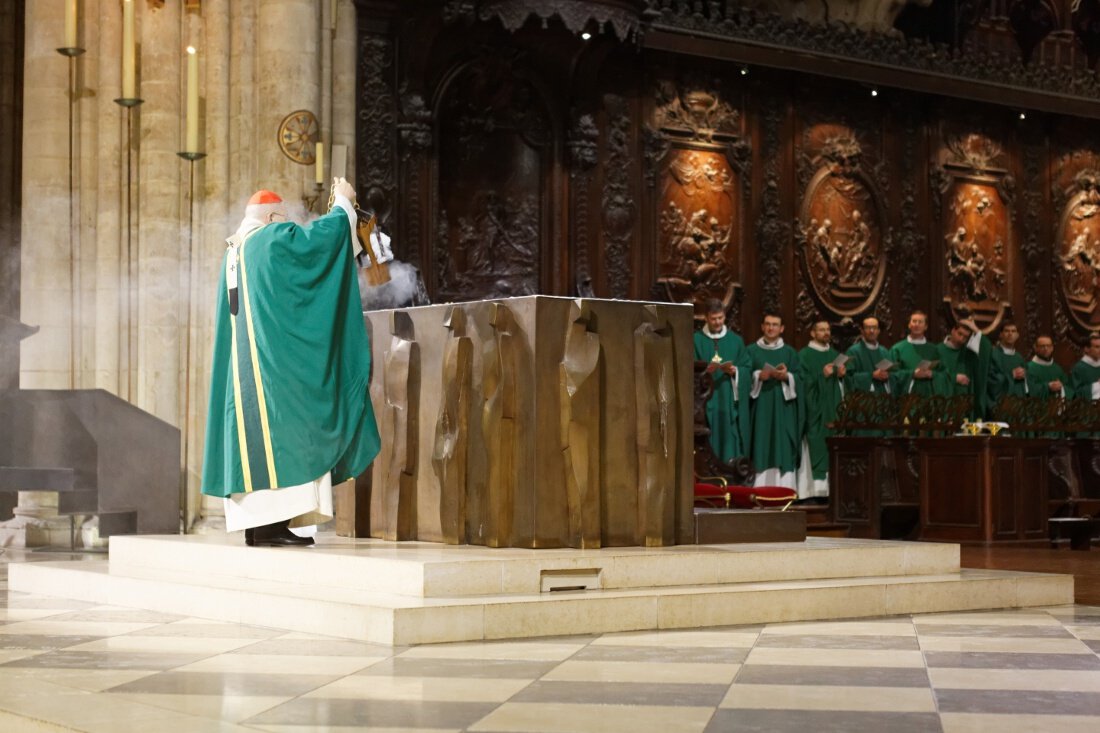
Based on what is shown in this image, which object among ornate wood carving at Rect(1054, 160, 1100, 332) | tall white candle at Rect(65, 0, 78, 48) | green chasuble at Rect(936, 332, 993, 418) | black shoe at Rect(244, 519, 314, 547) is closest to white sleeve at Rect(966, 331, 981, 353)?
green chasuble at Rect(936, 332, 993, 418)

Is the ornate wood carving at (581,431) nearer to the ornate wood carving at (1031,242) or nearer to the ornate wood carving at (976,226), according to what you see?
the ornate wood carving at (976,226)

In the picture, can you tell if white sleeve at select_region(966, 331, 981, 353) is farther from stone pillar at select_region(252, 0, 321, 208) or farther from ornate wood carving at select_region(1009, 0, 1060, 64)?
stone pillar at select_region(252, 0, 321, 208)

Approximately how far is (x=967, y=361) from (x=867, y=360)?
4.03 feet

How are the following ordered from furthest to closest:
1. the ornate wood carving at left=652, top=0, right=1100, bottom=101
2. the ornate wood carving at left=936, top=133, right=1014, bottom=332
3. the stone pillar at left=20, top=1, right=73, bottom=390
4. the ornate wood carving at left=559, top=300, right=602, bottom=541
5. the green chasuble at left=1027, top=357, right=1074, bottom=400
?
the ornate wood carving at left=936, top=133, right=1014, bottom=332
the green chasuble at left=1027, top=357, right=1074, bottom=400
the ornate wood carving at left=652, top=0, right=1100, bottom=101
the stone pillar at left=20, top=1, right=73, bottom=390
the ornate wood carving at left=559, top=300, right=602, bottom=541

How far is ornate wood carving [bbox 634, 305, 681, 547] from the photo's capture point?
7.15 meters

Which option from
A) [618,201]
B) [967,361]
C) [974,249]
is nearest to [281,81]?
[618,201]

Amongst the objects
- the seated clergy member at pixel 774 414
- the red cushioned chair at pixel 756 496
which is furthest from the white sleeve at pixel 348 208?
the seated clergy member at pixel 774 414

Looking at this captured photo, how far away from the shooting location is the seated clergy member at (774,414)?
15.0m

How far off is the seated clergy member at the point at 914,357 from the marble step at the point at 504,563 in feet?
24.1

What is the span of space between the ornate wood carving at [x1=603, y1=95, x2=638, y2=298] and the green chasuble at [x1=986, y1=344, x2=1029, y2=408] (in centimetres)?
394

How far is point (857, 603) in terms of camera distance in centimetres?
700

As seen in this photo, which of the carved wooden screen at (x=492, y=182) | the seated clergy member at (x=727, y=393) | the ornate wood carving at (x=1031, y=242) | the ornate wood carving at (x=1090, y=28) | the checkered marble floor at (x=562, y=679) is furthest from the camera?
the ornate wood carving at (x=1090, y=28)

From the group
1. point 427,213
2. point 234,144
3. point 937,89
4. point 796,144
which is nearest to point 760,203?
point 796,144

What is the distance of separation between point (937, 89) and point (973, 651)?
1194cm
